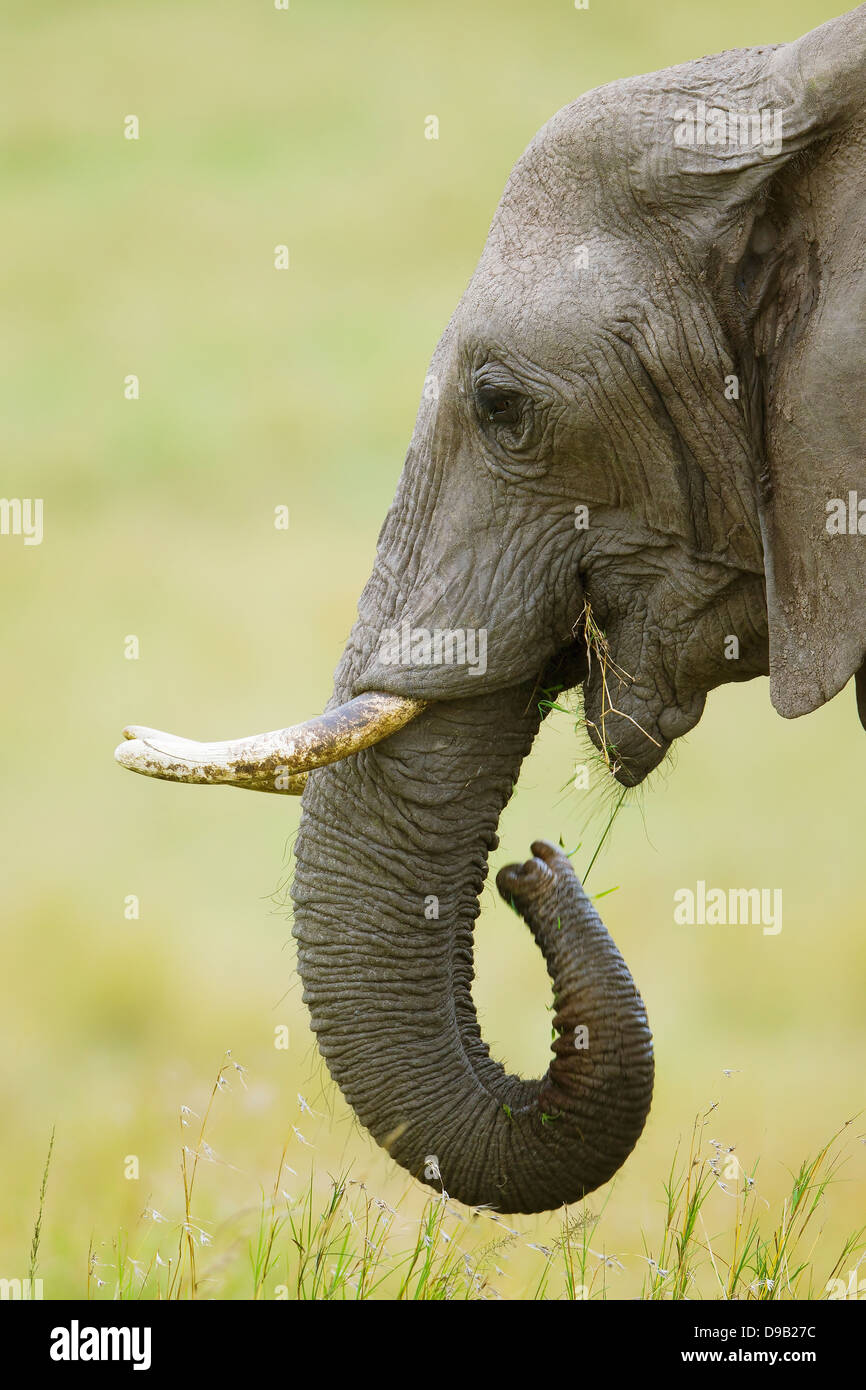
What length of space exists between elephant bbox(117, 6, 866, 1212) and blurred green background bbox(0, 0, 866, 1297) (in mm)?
311

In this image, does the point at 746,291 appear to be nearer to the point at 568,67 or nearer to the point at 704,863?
the point at 704,863

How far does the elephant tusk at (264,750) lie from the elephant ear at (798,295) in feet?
2.30

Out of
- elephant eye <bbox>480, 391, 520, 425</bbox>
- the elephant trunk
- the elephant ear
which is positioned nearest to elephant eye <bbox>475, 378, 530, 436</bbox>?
elephant eye <bbox>480, 391, 520, 425</bbox>

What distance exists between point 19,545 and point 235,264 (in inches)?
204

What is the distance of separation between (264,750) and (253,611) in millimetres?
8945

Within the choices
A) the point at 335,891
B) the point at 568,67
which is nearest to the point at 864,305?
the point at 335,891

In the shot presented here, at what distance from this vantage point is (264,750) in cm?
325

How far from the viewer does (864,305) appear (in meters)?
2.96

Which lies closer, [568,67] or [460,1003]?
[460,1003]

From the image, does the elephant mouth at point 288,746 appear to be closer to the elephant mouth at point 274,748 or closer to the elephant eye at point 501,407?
the elephant mouth at point 274,748

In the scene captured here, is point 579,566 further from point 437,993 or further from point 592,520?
point 437,993

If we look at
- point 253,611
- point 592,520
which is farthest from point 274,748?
point 253,611

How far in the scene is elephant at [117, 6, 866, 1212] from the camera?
122 inches

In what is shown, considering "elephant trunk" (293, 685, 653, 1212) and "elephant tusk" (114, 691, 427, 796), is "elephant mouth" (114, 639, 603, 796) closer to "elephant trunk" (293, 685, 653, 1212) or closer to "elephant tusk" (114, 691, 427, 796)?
"elephant tusk" (114, 691, 427, 796)
